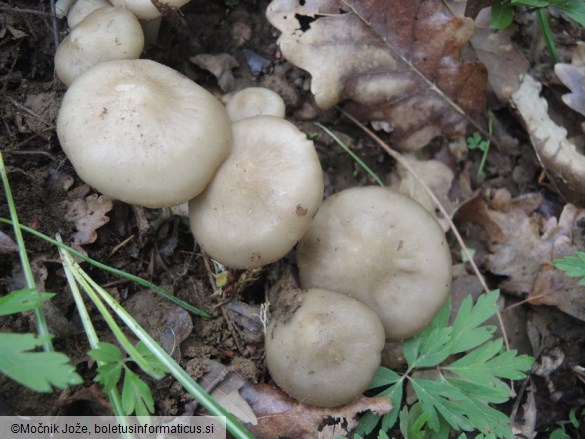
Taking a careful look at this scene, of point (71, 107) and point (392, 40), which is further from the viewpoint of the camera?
point (392, 40)

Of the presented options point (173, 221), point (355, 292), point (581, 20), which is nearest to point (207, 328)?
point (173, 221)

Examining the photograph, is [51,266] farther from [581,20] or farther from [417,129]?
[581,20]

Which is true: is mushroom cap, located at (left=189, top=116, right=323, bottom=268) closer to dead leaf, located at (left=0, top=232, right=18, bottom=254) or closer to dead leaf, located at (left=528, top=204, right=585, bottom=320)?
dead leaf, located at (left=0, top=232, right=18, bottom=254)

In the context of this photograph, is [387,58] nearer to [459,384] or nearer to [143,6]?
[143,6]

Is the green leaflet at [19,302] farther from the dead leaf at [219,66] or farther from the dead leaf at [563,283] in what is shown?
the dead leaf at [563,283]

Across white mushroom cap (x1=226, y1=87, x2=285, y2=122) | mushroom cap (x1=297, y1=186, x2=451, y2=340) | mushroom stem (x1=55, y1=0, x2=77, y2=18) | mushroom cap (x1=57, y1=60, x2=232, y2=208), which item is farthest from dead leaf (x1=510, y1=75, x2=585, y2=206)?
mushroom stem (x1=55, y1=0, x2=77, y2=18)
